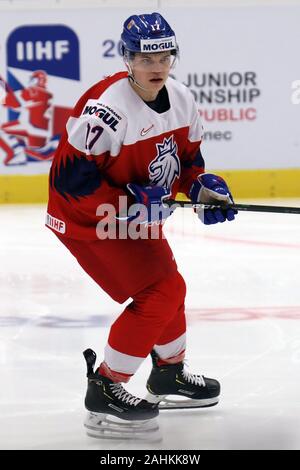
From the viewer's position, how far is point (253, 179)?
284 inches

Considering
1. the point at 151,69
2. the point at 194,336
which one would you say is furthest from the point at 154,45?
the point at 194,336

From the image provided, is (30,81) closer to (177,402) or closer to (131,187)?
(177,402)

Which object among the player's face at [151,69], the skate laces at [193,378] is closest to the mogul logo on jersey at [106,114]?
the player's face at [151,69]

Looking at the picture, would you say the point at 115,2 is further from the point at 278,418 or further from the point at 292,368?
the point at 278,418

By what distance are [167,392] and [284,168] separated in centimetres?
433

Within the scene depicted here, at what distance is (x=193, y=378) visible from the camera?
3119 mm

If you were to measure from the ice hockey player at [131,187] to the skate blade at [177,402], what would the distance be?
7.4 inches

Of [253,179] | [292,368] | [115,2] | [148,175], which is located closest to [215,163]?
[253,179]

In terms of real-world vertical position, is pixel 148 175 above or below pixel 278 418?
above

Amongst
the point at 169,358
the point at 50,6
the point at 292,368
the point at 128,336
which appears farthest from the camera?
the point at 50,6

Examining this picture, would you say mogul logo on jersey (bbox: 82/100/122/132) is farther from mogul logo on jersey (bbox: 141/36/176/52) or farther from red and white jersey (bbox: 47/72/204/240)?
mogul logo on jersey (bbox: 141/36/176/52)

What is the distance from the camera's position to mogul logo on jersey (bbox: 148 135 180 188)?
2816 millimetres

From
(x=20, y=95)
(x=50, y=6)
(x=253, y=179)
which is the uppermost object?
(x=50, y=6)

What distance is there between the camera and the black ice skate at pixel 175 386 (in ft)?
10.1
